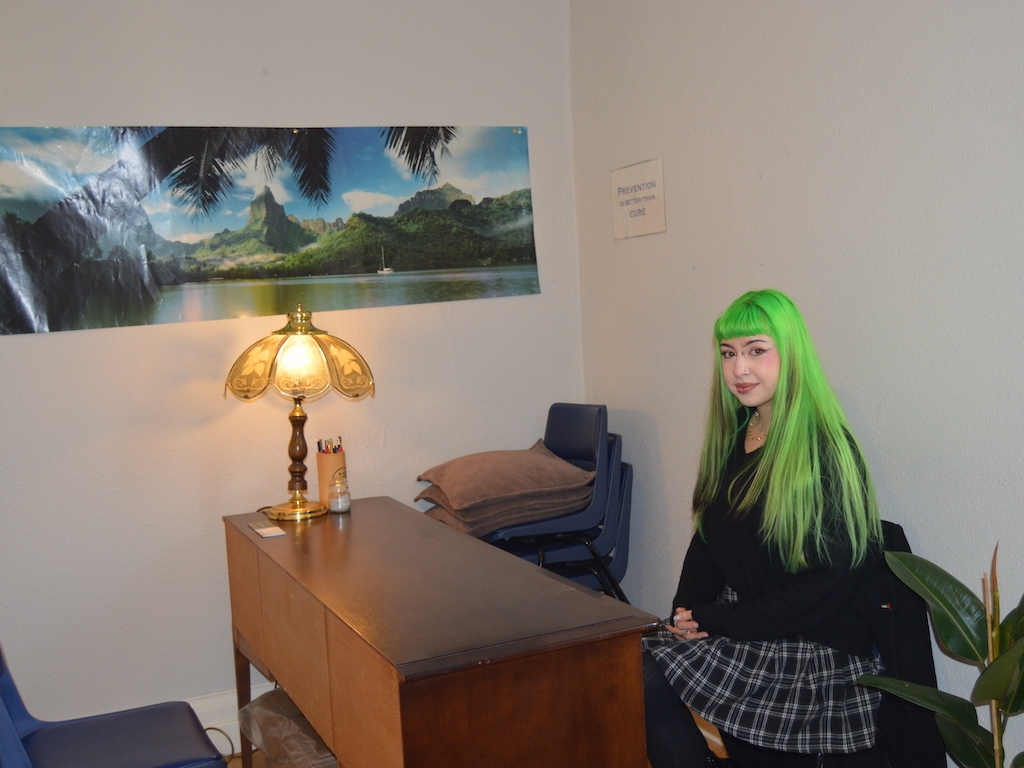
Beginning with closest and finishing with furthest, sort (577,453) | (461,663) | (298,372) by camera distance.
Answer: (461,663) → (298,372) → (577,453)

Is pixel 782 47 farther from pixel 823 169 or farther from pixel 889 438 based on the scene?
pixel 889 438

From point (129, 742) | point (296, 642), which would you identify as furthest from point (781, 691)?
point (129, 742)

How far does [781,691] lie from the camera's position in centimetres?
197

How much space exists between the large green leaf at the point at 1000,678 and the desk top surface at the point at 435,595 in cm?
61

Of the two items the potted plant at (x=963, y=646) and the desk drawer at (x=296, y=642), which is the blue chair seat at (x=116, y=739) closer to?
the desk drawer at (x=296, y=642)

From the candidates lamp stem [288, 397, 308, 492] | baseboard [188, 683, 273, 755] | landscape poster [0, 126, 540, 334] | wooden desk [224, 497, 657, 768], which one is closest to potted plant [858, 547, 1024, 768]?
wooden desk [224, 497, 657, 768]

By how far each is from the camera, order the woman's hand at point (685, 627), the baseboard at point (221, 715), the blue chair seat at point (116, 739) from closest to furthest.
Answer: the blue chair seat at point (116, 739) → the woman's hand at point (685, 627) → the baseboard at point (221, 715)

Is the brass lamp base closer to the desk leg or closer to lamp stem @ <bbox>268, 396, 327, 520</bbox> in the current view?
lamp stem @ <bbox>268, 396, 327, 520</bbox>

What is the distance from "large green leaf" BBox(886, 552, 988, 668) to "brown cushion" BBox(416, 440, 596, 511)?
1317 mm

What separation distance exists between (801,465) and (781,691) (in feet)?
1.57

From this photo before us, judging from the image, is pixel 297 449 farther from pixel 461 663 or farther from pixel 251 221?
pixel 461 663

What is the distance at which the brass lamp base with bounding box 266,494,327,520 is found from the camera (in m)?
2.75

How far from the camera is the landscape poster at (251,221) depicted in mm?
2844

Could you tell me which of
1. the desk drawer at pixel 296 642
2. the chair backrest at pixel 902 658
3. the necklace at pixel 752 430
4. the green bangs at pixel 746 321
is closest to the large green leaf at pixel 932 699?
the chair backrest at pixel 902 658
